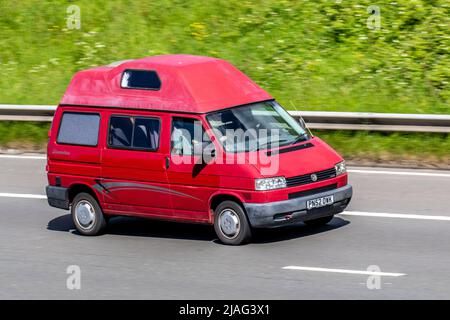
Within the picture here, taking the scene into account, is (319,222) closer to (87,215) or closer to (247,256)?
(247,256)

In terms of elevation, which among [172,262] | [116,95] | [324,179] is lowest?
[172,262]

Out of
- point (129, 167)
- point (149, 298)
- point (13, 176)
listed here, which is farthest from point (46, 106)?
point (149, 298)

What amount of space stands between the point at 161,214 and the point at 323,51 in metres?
8.77

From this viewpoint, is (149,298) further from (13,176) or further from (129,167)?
(13,176)

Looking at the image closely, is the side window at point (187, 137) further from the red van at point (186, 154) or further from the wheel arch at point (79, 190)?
the wheel arch at point (79, 190)

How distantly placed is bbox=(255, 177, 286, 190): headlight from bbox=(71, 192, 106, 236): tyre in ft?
7.87

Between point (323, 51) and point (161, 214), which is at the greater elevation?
point (323, 51)

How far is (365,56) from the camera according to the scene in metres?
19.9

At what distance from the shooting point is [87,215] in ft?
43.0

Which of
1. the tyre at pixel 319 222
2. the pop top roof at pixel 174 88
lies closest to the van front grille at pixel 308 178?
the tyre at pixel 319 222

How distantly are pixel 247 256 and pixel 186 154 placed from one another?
1.45 m

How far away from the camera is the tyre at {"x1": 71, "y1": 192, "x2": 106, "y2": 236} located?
13.0 meters

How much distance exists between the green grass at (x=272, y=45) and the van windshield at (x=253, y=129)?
5764mm

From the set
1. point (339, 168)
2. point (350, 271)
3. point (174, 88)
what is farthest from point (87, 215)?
point (350, 271)
